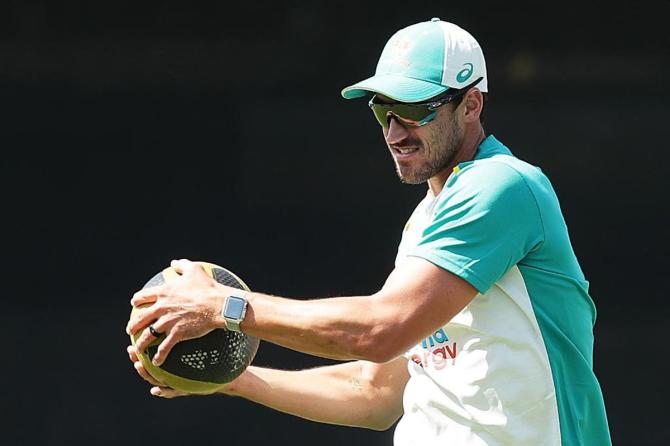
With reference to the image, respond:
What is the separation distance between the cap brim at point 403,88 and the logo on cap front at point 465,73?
0.16 ft

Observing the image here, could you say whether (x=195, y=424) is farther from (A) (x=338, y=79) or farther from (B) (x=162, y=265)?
(A) (x=338, y=79)

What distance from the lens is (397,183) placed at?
6.34 m

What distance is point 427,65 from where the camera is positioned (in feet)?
10.7

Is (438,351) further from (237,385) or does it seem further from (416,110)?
(237,385)

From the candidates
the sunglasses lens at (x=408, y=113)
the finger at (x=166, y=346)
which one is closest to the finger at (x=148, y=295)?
the finger at (x=166, y=346)

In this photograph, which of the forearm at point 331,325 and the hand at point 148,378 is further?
the hand at point 148,378

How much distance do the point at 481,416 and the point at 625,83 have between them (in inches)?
141

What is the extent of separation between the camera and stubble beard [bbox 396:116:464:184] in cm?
326

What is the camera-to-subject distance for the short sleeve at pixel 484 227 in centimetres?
296

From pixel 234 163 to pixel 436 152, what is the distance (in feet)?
10.2

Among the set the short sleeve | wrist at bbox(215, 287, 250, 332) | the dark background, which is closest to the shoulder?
the short sleeve

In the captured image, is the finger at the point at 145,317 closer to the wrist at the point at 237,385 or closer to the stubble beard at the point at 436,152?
the wrist at the point at 237,385

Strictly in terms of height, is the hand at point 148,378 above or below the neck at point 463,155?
below

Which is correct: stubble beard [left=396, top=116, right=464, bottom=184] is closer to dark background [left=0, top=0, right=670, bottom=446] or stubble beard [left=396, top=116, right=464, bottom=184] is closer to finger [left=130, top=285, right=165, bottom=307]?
finger [left=130, top=285, right=165, bottom=307]
